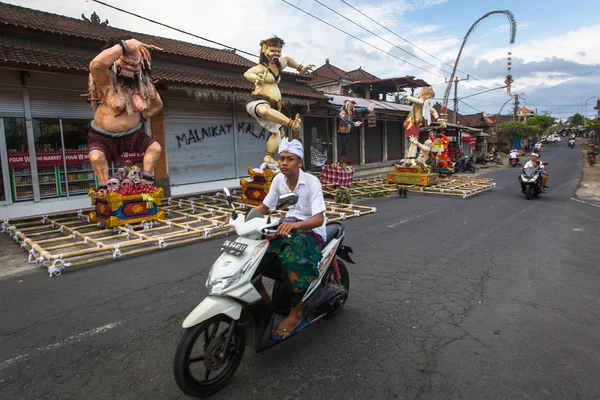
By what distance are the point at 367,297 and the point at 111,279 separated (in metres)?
3.22

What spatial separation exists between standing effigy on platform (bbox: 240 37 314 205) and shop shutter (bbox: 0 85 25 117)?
5192 mm

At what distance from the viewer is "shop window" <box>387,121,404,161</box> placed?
80.4 ft

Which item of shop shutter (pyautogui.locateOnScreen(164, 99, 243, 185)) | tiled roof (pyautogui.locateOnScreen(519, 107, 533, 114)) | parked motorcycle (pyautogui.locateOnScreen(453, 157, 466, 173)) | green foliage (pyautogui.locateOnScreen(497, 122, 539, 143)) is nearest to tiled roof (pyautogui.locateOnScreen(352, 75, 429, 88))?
parked motorcycle (pyautogui.locateOnScreen(453, 157, 466, 173))

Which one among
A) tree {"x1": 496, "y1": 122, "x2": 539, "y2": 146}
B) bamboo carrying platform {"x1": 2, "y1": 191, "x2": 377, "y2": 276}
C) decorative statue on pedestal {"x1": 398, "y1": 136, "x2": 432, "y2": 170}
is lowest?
Result: bamboo carrying platform {"x1": 2, "y1": 191, "x2": 377, "y2": 276}

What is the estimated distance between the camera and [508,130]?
42.8 m

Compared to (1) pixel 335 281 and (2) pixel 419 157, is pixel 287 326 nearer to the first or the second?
(1) pixel 335 281

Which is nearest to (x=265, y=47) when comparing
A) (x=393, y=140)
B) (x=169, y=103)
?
(x=169, y=103)

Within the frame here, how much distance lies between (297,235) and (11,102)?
887cm

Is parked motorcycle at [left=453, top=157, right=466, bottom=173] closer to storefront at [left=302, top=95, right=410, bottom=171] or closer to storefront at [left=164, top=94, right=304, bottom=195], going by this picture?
storefront at [left=302, top=95, right=410, bottom=171]

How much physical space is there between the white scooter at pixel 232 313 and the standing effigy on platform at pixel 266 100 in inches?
237

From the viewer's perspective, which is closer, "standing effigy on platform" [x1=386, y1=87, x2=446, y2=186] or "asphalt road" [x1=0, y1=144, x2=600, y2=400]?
"asphalt road" [x1=0, y1=144, x2=600, y2=400]

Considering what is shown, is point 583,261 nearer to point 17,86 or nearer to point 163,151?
point 163,151

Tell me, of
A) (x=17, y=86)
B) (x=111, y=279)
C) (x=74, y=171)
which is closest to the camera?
(x=111, y=279)

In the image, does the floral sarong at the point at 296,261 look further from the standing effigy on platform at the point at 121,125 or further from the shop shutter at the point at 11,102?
the shop shutter at the point at 11,102
